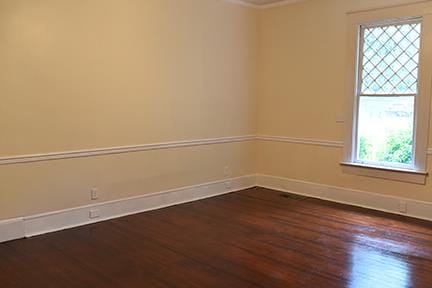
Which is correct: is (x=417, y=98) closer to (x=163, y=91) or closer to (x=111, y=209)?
(x=163, y=91)

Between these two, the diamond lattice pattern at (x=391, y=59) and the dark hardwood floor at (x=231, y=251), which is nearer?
the dark hardwood floor at (x=231, y=251)

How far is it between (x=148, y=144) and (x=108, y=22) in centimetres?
139

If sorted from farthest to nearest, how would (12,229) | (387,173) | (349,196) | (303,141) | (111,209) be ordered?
1. (303,141)
2. (349,196)
3. (387,173)
4. (111,209)
5. (12,229)

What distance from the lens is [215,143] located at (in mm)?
5500

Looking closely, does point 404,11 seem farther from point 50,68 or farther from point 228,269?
point 50,68

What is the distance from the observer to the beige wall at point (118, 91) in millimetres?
3709

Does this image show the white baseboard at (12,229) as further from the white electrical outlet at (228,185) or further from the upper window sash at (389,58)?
the upper window sash at (389,58)

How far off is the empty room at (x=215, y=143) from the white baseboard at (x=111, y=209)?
0.02 meters

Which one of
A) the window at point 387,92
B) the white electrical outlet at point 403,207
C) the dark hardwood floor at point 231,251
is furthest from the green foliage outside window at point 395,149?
the dark hardwood floor at point 231,251

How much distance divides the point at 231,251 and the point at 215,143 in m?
2.17

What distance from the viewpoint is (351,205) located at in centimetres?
506

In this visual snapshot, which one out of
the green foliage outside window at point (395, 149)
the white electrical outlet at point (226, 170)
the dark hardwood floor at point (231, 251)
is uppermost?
the green foliage outside window at point (395, 149)

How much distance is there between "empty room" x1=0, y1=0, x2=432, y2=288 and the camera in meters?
3.37

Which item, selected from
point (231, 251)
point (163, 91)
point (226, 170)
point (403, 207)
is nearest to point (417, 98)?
point (403, 207)
